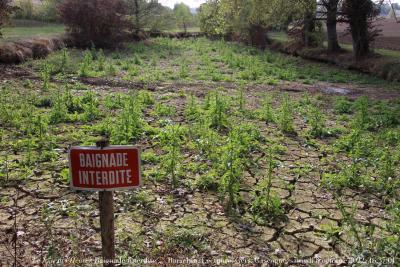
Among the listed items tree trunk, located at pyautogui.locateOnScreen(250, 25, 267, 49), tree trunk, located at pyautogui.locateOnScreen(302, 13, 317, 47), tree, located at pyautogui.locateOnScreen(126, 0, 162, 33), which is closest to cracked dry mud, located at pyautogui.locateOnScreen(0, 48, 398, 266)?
tree trunk, located at pyautogui.locateOnScreen(302, 13, 317, 47)

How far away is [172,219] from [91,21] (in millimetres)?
19640

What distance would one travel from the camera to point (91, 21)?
72.3 feet

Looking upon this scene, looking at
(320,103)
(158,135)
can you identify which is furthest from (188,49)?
(158,135)

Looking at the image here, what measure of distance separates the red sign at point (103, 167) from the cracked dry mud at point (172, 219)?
143 cm

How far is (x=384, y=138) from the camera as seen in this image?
7.80 meters

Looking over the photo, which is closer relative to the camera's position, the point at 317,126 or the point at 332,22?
the point at 317,126

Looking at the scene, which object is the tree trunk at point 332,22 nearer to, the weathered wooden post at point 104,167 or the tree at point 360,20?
the tree at point 360,20

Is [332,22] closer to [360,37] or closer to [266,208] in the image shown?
[360,37]

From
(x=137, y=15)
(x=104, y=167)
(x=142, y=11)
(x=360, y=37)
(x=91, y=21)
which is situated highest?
(x=142, y=11)

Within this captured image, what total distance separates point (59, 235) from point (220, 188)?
83.4 inches

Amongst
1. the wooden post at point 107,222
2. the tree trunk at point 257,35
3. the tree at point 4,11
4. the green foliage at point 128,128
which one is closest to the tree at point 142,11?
the tree trunk at point 257,35

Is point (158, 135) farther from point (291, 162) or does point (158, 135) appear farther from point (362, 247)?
point (362, 247)

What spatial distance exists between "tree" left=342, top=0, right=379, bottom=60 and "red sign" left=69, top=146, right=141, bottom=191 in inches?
665

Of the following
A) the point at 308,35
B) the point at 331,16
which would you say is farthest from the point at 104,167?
the point at 308,35
